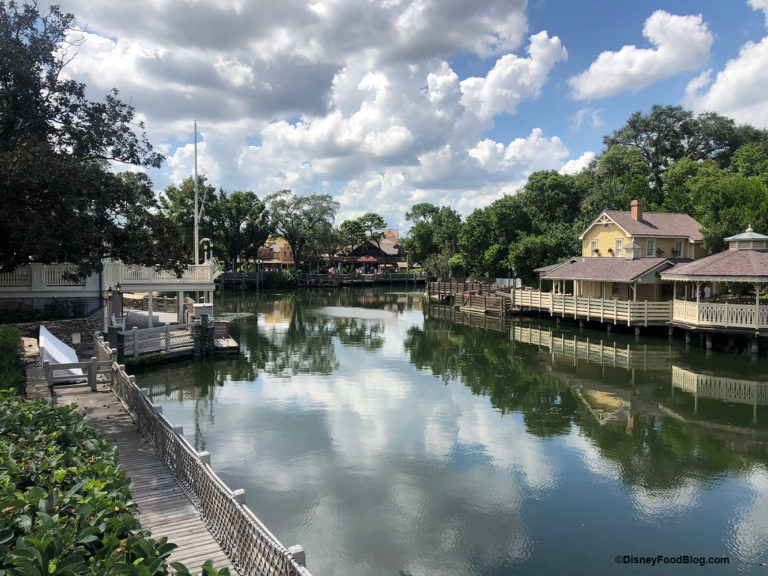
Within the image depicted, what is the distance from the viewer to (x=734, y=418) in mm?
15133

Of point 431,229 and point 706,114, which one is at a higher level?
point 706,114

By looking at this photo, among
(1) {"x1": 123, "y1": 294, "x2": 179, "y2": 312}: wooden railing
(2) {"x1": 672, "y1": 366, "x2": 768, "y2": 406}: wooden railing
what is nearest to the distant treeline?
(2) {"x1": 672, "y1": 366, "x2": 768, "y2": 406}: wooden railing

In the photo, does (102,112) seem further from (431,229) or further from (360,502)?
(431,229)

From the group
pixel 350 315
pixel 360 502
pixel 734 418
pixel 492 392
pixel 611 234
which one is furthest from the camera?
pixel 350 315

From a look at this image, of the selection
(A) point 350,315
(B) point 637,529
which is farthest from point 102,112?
A: (A) point 350,315

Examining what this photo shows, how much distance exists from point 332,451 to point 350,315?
31.5 m

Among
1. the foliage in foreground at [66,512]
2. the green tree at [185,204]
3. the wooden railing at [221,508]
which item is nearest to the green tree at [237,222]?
the green tree at [185,204]

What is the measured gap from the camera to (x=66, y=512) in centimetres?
449

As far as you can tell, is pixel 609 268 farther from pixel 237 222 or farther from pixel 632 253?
pixel 237 222

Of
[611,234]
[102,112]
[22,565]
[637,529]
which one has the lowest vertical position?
[637,529]

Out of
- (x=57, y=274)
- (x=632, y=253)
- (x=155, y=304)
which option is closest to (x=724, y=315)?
(x=632, y=253)

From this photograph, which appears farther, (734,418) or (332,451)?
(734,418)

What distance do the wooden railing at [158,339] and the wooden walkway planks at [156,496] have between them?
33.1 feet

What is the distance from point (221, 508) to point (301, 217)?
→ 73887mm
